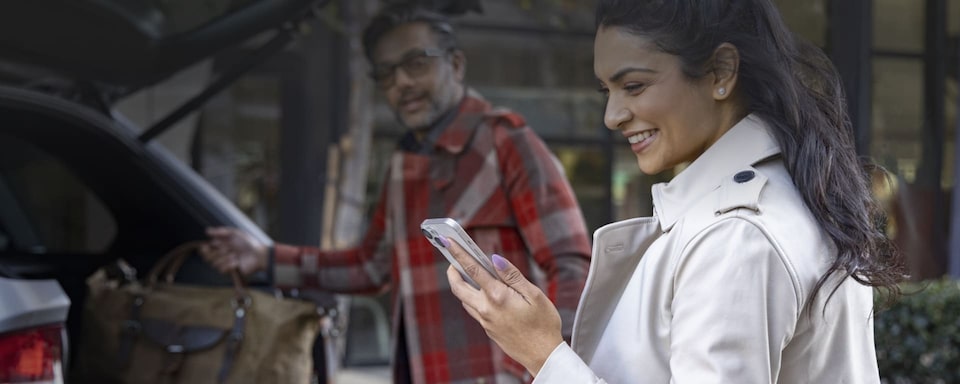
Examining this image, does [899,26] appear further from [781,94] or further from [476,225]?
[781,94]

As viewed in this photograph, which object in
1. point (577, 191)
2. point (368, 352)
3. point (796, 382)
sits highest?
point (796, 382)

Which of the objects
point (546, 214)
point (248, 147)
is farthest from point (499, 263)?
point (248, 147)

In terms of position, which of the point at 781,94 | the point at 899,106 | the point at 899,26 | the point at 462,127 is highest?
the point at 781,94

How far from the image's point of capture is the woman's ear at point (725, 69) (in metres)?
1.52

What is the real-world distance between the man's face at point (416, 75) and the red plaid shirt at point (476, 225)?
65 millimetres

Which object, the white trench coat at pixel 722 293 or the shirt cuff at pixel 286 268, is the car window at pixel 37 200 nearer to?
the shirt cuff at pixel 286 268

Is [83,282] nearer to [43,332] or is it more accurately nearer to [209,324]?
[209,324]

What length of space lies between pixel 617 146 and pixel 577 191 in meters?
0.50

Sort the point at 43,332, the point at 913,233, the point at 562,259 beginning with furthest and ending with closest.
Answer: the point at 913,233
the point at 562,259
the point at 43,332

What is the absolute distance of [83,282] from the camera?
3.30m

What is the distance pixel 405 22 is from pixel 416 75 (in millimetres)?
166

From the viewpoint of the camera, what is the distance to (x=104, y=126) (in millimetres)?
3463

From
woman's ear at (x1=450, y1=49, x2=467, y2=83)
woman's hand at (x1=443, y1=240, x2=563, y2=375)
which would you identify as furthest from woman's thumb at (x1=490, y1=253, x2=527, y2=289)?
woman's ear at (x1=450, y1=49, x2=467, y2=83)

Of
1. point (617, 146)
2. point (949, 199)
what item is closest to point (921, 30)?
point (949, 199)
